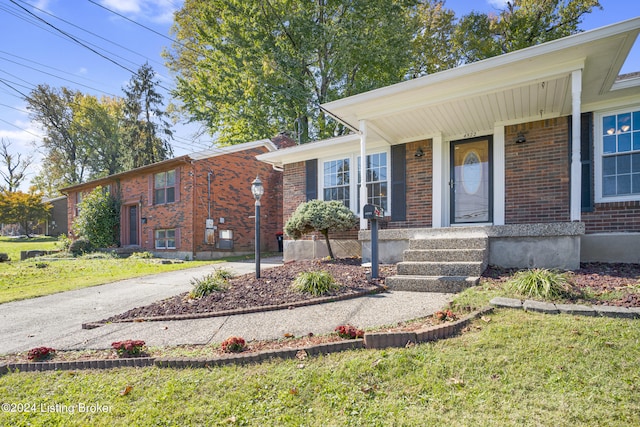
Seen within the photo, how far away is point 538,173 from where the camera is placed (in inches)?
259

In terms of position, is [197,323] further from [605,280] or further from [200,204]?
[200,204]

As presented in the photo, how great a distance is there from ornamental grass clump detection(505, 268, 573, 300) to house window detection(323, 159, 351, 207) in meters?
5.19

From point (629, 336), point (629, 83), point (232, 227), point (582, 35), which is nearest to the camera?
point (629, 336)

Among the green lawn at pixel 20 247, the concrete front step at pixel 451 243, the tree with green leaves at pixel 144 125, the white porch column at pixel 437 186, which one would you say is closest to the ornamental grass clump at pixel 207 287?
the concrete front step at pixel 451 243

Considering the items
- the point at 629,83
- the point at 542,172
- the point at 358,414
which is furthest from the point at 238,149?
the point at 358,414

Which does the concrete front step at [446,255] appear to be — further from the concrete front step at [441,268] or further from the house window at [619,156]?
the house window at [619,156]

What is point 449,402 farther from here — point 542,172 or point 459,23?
point 459,23

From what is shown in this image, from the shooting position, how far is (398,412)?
2270 millimetres

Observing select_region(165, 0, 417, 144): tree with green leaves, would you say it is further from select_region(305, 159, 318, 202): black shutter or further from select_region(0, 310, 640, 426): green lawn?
select_region(0, 310, 640, 426): green lawn

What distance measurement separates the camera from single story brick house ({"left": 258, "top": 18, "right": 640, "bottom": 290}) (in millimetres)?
5160

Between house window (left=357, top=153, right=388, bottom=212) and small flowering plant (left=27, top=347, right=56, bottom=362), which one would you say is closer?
small flowering plant (left=27, top=347, right=56, bottom=362)

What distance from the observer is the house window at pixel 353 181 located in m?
8.52

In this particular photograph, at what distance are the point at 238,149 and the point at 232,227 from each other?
3543mm

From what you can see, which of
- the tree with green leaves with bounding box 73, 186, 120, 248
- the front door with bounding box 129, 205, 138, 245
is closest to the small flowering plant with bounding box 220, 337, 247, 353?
the front door with bounding box 129, 205, 138, 245
